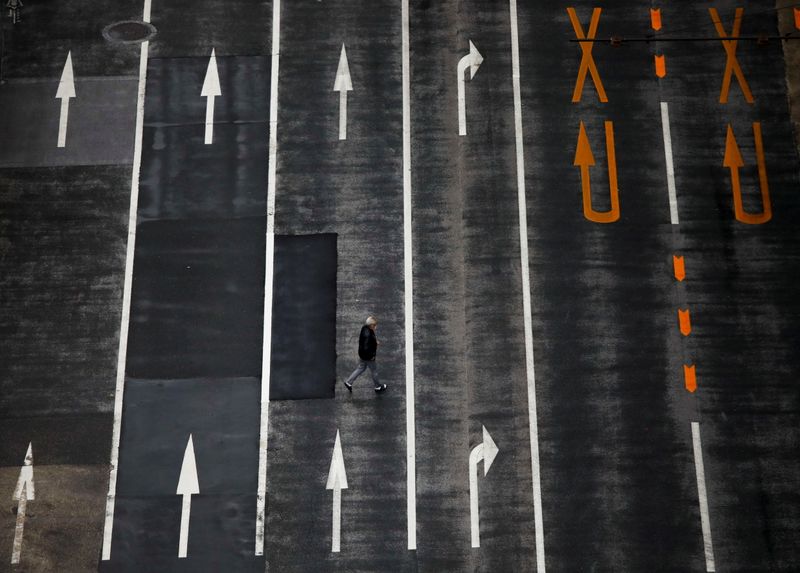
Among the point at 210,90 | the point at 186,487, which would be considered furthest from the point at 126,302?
the point at 210,90

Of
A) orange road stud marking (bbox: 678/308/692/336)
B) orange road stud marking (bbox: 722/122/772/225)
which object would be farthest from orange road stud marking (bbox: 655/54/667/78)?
orange road stud marking (bbox: 678/308/692/336)

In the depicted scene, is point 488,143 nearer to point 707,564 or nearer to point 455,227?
point 455,227

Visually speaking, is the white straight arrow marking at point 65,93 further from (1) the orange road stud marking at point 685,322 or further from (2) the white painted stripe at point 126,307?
(1) the orange road stud marking at point 685,322

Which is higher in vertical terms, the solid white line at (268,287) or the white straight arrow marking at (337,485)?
the solid white line at (268,287)

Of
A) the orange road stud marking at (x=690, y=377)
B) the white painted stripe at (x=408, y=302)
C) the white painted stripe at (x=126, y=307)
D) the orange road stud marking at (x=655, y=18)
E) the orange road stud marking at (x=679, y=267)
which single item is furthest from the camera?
the orange road stud marking at (x=655, y=18)

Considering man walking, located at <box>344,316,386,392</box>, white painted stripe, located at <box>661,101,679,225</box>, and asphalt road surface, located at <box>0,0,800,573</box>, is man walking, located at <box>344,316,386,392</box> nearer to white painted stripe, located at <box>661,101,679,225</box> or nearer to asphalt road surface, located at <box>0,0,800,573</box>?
asphalt road surface, located at <box>0,0,800,573</box>

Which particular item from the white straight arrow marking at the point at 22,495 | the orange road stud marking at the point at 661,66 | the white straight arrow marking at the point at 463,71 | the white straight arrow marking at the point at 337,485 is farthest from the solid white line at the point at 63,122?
the orange road stud marking at the point at 661,66

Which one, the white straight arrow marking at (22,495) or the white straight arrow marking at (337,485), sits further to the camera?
the white straight arrow marking at (22,495)
